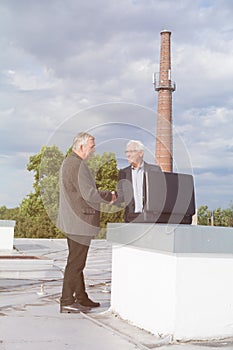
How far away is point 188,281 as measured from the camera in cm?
314

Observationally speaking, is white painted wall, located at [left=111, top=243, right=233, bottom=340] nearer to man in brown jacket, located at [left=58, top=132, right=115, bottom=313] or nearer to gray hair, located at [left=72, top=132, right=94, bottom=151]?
man in brown jacket, located at [left=58, top=132, right=115, bottom=313]

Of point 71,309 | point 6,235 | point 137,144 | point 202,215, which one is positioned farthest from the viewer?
point 202,215

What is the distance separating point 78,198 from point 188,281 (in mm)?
1168

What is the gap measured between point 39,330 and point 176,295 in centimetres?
99

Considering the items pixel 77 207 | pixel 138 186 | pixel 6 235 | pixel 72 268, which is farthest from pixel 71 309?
pixel 6 235

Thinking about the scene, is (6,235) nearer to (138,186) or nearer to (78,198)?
(78,198)

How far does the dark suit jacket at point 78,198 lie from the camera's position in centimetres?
382

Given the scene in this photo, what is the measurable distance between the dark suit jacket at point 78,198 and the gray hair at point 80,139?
7 cm

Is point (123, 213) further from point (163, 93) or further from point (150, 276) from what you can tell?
point (163, 93)

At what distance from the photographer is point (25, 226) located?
22.1 metres

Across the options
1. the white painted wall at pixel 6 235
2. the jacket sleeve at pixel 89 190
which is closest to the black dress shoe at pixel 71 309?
the jacket sleeve at pixel 89 190

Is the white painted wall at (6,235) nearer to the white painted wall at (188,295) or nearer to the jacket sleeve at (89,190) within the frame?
the jacket sleeve at (89,190)

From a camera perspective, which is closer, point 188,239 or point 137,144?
point 188,239

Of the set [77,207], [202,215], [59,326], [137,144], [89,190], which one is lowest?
[59,326]
